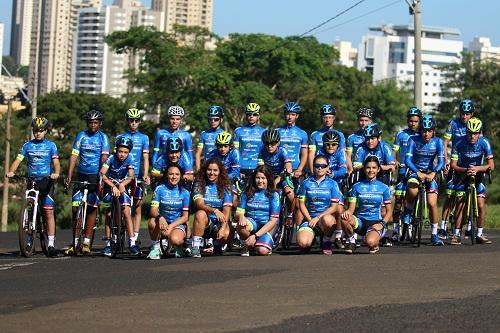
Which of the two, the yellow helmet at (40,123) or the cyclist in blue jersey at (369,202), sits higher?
the yellow helmet at (40,123)

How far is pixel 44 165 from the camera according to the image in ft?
65.4

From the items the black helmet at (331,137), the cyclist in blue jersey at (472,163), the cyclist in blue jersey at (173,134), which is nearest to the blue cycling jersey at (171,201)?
the cyclist in blue jersey at (173,134)

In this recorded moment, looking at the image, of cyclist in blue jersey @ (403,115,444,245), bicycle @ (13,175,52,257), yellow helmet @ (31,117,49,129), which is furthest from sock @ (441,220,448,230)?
yellow helmet @ (31,117,49,129)

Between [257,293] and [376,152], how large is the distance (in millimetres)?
7645

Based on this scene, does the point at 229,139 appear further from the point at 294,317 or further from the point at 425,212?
the point at 294,317

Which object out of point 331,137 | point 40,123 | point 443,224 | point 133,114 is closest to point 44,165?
point 40,123

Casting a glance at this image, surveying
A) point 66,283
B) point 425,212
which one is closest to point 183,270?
point 66,283

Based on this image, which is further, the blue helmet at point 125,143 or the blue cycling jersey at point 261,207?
the blue helmet at point 125,143

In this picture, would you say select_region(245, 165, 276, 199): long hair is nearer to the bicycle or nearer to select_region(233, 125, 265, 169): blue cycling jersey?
select_region(233, 125, 265, 169): blue cycling jersey

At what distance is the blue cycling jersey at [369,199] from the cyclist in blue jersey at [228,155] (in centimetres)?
178

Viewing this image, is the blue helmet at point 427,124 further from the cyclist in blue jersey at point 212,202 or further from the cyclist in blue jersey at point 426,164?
the cyclist in blue jersey at point 212,202

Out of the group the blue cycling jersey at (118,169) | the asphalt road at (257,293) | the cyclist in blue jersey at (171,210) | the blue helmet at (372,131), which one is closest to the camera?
the asphalt road at (257,293)

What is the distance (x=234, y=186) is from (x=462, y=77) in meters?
76.1

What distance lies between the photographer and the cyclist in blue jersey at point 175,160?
1938cm
